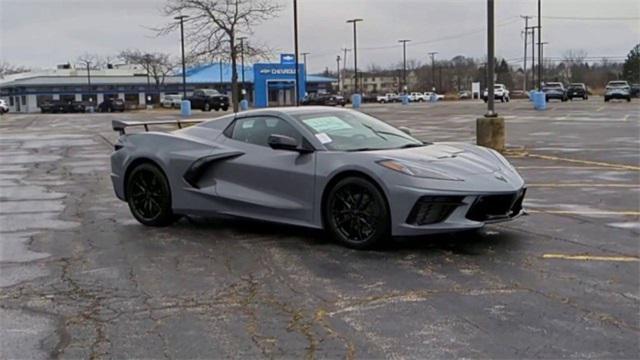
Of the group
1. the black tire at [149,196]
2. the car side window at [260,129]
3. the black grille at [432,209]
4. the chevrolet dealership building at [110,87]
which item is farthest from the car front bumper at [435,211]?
the chevrolet dealership building at [110,87]

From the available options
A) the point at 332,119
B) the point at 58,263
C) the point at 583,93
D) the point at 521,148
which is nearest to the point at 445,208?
the point at 332,119

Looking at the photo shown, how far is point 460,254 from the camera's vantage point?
21.0 ft

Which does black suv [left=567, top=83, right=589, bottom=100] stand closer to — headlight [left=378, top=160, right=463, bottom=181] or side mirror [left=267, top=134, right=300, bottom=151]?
side mirror [left=267, top=134, right=300, bottom=151]

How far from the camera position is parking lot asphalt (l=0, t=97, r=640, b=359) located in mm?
4270

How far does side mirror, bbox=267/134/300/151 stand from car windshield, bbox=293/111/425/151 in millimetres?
237

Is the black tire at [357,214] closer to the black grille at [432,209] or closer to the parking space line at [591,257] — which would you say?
the black grille at [432,209]

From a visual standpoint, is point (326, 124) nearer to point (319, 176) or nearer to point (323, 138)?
point (323, 138)

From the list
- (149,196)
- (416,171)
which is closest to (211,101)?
(149,196)

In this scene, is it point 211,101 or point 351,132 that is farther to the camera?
point 211,101

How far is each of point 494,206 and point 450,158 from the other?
1.96ft

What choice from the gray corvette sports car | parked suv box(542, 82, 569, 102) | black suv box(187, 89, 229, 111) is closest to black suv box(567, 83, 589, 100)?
parked suv box(542, 82, 569, 102)

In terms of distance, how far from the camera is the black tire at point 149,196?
7957mm

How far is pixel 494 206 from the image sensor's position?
256 inches

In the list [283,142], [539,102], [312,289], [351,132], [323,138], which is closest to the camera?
[312,289]
